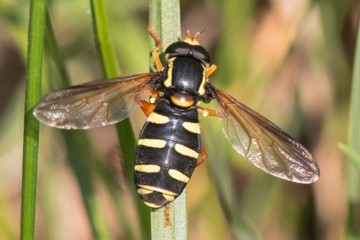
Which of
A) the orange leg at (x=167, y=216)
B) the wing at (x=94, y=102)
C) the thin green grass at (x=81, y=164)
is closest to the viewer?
the orange leg at (x=167, y=216)

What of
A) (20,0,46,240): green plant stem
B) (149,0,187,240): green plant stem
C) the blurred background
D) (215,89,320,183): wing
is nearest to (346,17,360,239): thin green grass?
(215,89,320,183): wing

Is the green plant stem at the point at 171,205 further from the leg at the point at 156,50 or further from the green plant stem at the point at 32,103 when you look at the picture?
the green plant stem at the point at 32,103

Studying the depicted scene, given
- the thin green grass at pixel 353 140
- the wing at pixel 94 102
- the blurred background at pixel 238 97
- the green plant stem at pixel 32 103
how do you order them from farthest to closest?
the blurred background at pixel 238 97
the thin green grass at pixel 353 140
the wing at pixel 94 102
the green plant stem at pixel 32 103

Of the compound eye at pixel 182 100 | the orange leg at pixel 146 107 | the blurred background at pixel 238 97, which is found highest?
the compound eye at pixel 182 100

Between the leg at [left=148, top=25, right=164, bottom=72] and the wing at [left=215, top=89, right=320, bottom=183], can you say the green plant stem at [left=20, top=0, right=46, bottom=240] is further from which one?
the wing at [left=215, top=89, right=320, bottom=183]

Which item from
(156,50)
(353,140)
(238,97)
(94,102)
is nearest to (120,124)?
(94,102)

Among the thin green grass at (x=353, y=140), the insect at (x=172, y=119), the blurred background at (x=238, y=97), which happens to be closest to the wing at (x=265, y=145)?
the insect at (x=172, y=119)

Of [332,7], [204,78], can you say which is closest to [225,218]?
[204,78]
